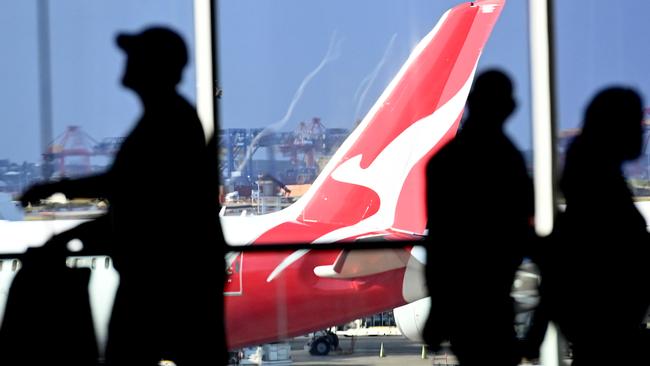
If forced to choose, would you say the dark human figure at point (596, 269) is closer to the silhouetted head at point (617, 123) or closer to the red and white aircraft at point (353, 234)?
the silhouetted head at point (617, 123)

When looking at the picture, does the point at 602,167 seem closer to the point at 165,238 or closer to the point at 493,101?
the point at 493,101

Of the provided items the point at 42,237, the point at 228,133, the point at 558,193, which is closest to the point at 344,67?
the point at 228,133

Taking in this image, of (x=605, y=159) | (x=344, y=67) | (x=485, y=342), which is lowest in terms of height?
(x=485, y=342)

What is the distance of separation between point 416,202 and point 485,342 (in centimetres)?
41

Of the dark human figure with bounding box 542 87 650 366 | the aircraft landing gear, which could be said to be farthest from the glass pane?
the aircraft landing gear

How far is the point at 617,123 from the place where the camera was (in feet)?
8.55

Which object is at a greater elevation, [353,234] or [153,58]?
[153,58]

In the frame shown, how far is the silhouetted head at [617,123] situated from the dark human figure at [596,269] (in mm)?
45

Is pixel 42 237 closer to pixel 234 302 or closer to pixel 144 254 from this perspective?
pixel 144 254

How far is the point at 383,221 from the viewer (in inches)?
110

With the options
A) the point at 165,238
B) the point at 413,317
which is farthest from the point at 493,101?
the point at 165,238

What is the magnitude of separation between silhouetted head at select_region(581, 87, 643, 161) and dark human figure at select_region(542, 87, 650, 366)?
0.04 metres

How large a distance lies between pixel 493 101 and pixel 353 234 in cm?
61

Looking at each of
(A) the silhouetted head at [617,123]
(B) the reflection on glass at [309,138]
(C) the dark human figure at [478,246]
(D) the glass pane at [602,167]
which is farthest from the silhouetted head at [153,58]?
(A) the silhouetted head at [617,123]
